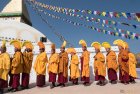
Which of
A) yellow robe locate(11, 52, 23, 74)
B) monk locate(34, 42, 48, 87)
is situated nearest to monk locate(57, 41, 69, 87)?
monk locate(34, 42, 48, 87)

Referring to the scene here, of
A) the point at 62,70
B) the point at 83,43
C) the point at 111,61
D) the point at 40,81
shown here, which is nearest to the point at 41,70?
the point at 40,81

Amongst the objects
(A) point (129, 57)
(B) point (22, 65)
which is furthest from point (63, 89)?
(A) point (129, 57)

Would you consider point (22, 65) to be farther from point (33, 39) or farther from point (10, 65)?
point (33, 39)

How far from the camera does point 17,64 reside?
971cm

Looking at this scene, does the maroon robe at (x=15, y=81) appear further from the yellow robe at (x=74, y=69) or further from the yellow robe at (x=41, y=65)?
the yellow robe at (x=74, y=69)

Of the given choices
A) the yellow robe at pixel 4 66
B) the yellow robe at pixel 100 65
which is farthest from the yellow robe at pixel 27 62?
the yellow robe at pixel 100 65

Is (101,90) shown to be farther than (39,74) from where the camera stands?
No

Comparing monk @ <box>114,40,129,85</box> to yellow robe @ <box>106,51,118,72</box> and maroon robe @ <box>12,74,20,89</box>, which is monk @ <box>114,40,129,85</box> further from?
maroon robe @ <box>12,74,20,89</box>

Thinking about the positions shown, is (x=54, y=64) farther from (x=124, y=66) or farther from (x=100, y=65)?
(x=124, y=66)

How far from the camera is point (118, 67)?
33.6 feet

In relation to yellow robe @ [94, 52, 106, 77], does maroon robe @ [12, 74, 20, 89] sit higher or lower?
lower

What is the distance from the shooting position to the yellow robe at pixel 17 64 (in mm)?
9680

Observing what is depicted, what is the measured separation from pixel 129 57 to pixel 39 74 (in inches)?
131

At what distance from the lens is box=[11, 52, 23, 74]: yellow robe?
381 inches
